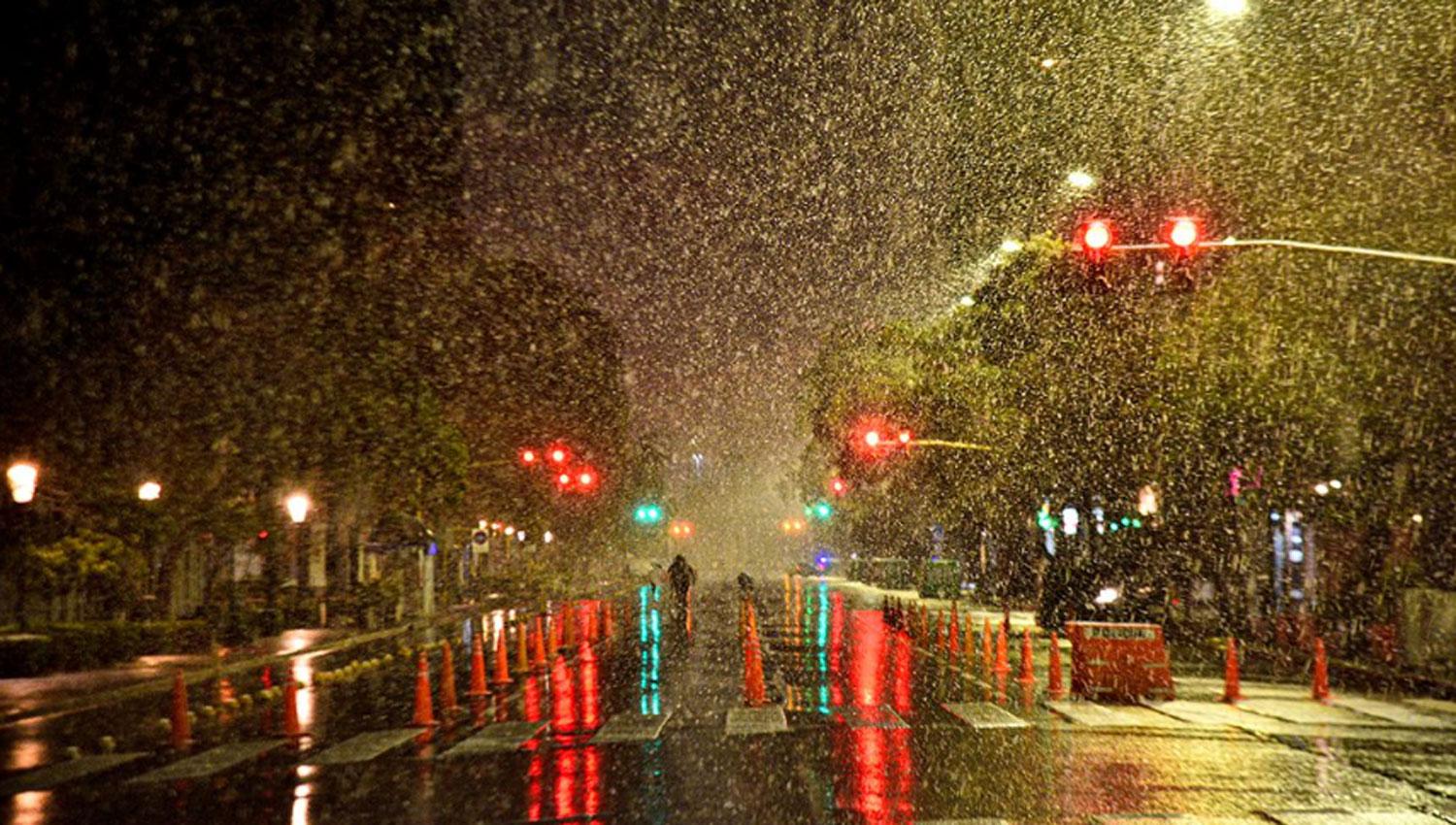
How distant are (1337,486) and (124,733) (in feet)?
79.6

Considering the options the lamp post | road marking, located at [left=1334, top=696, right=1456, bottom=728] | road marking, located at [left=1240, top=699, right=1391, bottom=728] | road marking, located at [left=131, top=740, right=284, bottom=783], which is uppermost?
the lamp post

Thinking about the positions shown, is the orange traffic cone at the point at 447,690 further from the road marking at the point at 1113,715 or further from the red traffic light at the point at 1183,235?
the red traffic light at the point at 1183,235

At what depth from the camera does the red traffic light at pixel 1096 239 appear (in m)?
14.3

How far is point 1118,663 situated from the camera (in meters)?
18.7

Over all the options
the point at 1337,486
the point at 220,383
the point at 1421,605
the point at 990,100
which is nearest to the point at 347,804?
the point at 1421,605

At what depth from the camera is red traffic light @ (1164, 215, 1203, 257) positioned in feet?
47.5

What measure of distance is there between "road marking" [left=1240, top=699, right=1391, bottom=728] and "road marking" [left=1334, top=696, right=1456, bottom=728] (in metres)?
0.24

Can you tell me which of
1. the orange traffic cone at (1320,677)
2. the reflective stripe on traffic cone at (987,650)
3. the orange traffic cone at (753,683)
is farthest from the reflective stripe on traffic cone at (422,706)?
the orange traffic cone at (1320,677)

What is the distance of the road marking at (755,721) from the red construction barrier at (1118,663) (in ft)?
13.5

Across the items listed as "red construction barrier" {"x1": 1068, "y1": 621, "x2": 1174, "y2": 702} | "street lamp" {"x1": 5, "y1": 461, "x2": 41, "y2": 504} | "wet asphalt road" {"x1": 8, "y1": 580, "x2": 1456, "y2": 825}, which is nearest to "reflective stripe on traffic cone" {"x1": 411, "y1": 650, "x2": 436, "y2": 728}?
"wet asphalt road" {"x1": 8, "y1": 580, "x2": 1456, "y2": 825}

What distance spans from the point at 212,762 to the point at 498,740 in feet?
9.65

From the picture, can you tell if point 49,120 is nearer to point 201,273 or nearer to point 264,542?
point 201,273

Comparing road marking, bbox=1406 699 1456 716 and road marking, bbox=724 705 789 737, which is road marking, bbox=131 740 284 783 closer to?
road marking, bbox=724 705 789 737

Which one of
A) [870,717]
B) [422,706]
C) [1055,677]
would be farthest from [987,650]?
[422,706]
